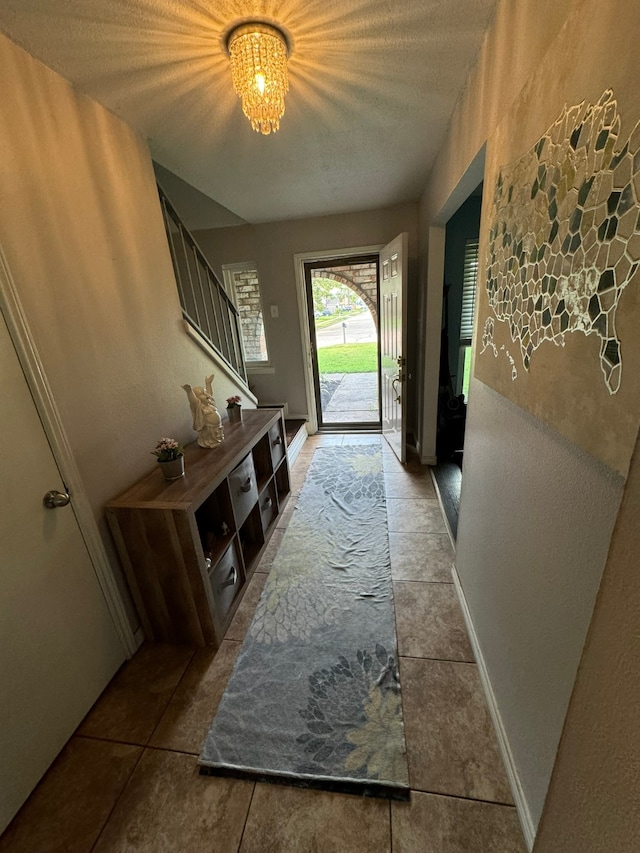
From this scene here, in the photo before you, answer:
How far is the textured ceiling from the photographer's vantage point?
1036 millimetres

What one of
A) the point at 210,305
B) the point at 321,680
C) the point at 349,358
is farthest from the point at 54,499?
the point at 349,358

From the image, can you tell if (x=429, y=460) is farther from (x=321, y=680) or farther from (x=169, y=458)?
(x=169, y=458)

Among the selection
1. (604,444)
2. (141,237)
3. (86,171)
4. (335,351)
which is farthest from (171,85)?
(335,351)

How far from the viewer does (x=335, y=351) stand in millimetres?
8391

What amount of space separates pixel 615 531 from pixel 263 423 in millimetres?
1881

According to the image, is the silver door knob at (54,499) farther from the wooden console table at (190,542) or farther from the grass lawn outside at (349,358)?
the grass lawn outside at (349,358)

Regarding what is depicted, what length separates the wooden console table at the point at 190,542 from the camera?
52.7 inches

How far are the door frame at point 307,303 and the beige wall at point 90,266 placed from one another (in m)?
1.77

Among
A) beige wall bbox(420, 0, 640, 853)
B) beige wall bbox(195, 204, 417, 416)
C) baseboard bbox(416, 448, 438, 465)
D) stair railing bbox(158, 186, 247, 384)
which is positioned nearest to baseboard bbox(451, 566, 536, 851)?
beige wall bbox(420, 0, 640, 853)

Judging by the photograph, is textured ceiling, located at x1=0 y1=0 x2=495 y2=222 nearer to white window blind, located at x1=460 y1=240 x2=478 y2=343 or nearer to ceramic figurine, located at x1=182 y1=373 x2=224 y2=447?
white window blind, located at x1=460 y1=240 x2=478 y2=343

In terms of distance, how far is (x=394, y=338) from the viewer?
9.71 ft

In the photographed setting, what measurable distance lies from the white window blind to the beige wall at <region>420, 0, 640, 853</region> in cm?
163

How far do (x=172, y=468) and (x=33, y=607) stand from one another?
2.12 feet

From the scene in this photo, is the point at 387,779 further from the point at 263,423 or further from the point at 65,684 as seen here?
the point at 263,423
